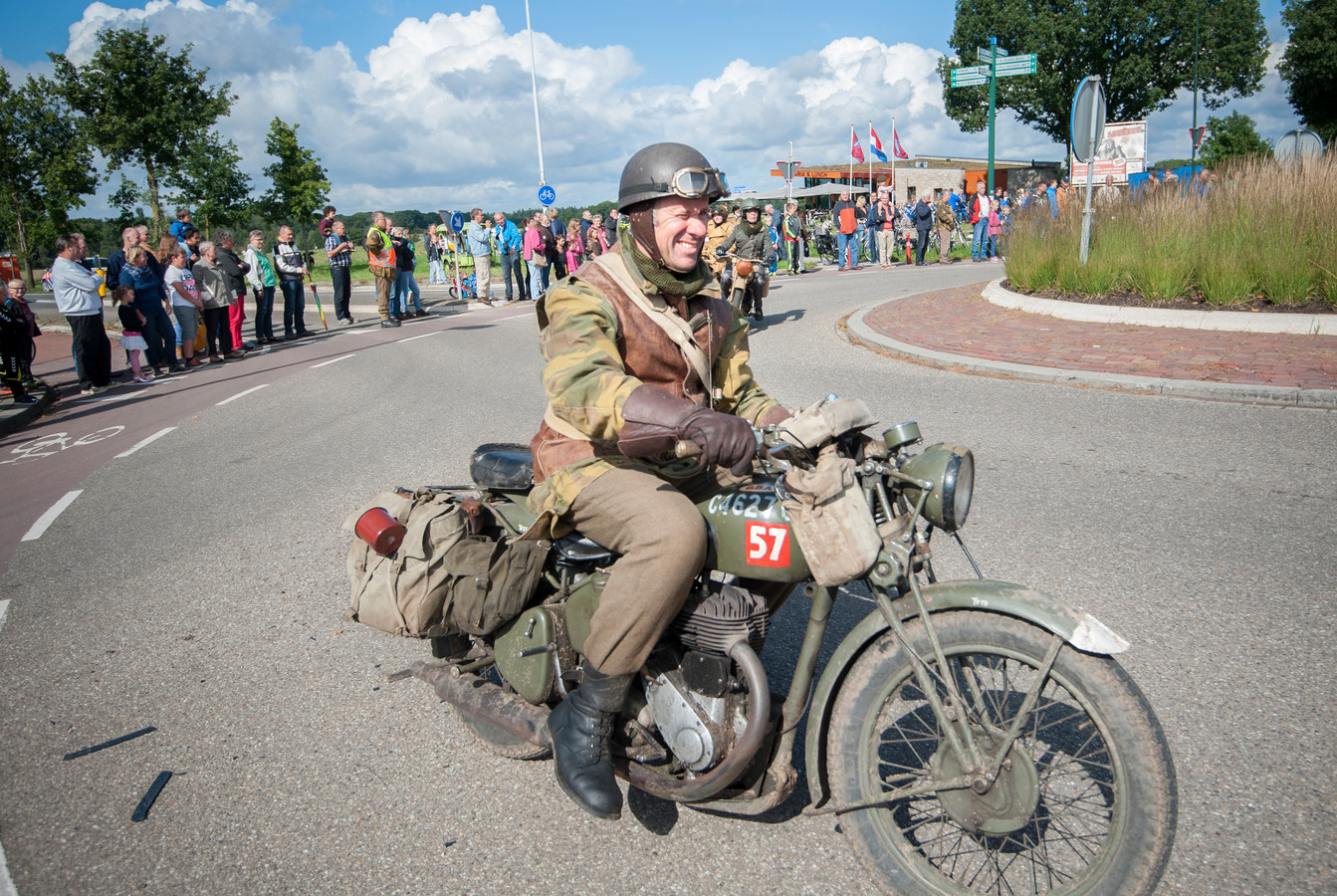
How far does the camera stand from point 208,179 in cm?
3516

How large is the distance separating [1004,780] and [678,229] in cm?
175

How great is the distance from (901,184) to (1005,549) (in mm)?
55942

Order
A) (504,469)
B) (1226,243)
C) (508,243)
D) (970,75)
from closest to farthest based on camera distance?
(504,469) < (1226,243) < (508,243) < (970,75)

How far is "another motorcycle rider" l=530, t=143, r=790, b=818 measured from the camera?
213 centimetres

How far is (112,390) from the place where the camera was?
1202 cm

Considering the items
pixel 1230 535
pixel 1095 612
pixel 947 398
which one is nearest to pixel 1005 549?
pixel 1095 612

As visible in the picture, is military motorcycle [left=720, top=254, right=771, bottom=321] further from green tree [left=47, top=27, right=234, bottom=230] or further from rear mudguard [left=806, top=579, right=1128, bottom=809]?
green tree [left=47, top=27, right=234, bottom=230]

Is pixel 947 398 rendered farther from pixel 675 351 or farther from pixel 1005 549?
pixel 675 351

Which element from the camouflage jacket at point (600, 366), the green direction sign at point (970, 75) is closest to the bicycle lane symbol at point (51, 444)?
the camouflage jacket at point (600, 366)

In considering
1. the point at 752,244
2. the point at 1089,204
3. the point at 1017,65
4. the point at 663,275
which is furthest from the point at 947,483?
the point at 1017,65

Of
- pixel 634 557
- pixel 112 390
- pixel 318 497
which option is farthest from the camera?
pixel 112 390

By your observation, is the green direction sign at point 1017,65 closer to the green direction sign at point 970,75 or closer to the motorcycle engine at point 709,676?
the green direction sign at point 970,75

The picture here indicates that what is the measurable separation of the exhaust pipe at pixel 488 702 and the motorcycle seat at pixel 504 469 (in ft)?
2.29

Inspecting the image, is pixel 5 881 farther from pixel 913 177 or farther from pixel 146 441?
pixel 913 177
